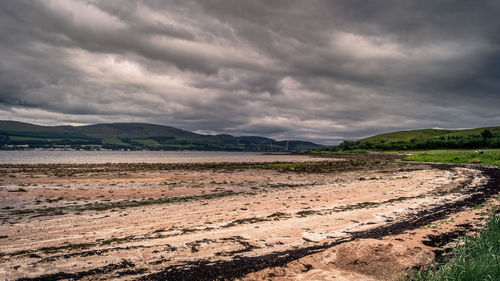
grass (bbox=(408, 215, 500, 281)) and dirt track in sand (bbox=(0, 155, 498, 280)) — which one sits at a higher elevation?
grass (bbox=(408, 215, 500, 281))

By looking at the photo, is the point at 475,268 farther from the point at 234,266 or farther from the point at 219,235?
the point at 219,235

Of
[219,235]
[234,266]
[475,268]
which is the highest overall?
[475,268]

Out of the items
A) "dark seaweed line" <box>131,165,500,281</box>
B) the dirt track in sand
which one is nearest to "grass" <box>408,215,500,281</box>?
the dirt track in sand

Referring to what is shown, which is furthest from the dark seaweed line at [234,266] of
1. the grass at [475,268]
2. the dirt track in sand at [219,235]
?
the grass at [475,268]

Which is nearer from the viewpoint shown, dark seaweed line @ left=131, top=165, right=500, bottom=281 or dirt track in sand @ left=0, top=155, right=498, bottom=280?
dark seaweed line @ left=131, top=165, right=500, bottom=281

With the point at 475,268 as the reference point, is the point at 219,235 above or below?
below

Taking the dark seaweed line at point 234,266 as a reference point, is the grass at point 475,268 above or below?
above

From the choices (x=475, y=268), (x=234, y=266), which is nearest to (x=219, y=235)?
(x=234, y=266)

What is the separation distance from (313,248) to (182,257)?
4.38 metres

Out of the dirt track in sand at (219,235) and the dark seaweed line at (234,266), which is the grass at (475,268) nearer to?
the dirt track in sand at (219,235)

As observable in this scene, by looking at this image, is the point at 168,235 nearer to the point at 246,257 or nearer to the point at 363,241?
the point at 246,257

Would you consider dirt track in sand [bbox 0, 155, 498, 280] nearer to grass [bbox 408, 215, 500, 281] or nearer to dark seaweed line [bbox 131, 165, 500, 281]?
dark seaweed line [bbox 131, 165, 500, 281]

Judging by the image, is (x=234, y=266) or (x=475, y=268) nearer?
(x=475, y=268)

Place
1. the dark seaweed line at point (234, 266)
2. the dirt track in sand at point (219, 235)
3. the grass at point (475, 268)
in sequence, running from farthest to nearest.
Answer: the dirt track in sand at point (219, 235) < the dark seaweed line at point (234, 266) < the grass at point (475, 268)
